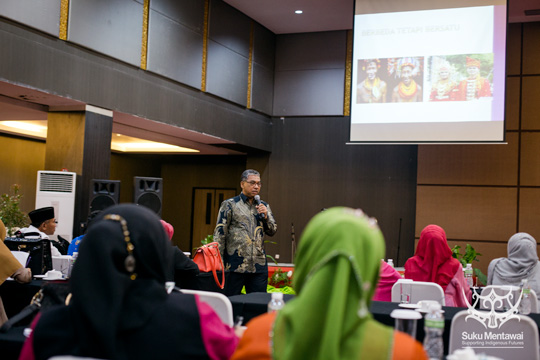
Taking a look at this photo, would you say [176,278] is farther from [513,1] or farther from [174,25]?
[513,1]

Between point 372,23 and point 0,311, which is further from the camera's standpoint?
point 372,23

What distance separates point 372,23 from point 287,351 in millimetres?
8004

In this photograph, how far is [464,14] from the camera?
827 cm

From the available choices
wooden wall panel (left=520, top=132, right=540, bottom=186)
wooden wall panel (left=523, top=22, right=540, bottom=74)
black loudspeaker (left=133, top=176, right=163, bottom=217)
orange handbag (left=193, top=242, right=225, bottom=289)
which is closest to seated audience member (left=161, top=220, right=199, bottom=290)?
orange handbag (left=193, top=242, right=225, bottom=289)

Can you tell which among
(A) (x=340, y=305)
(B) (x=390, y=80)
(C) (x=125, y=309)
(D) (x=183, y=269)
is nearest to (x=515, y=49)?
(B) (x=390, y=80)

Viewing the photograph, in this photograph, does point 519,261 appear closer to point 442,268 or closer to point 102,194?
point 442,268

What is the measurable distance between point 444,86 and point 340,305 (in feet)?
25.1

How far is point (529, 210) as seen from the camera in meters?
9.17

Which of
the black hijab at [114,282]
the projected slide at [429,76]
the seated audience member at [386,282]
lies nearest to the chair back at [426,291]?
the seated audience member at [386,282]

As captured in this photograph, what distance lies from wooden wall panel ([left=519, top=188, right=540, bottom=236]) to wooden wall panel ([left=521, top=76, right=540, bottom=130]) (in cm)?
98

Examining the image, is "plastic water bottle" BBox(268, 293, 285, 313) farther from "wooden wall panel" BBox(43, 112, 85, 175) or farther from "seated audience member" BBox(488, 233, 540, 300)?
"wooden wall panel" BBox(43, 112, 85, 175)

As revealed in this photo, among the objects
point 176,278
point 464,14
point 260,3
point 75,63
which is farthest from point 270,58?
point 176,278

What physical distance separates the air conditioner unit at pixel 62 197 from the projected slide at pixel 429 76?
3.96 m

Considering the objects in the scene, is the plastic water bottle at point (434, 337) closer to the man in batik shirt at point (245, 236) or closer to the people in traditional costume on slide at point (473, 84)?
the man in batik shirt at point (245, 236)
